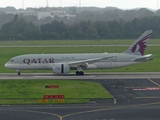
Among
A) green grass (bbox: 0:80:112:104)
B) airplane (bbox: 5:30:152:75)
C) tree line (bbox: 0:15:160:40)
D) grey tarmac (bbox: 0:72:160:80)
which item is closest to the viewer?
green grass (bbox: 0:80:112:104)

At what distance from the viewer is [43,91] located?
136 ft

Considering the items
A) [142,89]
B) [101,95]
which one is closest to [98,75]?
[142,89]

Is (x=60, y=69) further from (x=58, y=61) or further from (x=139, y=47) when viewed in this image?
(x=139, y=47)

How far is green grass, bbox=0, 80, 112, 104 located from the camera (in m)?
37.1

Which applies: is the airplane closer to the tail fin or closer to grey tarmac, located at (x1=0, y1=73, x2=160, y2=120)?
the tail fin

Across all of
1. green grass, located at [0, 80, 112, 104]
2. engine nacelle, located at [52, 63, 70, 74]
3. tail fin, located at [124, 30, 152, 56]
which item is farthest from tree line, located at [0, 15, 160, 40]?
green grass, located at [0, 80, 112, 104]

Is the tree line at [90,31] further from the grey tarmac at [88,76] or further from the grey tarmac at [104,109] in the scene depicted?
the grey tarmac at [104,109]

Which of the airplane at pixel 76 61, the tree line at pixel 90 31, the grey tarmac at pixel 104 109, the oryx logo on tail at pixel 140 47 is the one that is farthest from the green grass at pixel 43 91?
the tree line at pixel 90 31

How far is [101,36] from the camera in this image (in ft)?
479

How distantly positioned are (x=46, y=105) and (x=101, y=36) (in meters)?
113

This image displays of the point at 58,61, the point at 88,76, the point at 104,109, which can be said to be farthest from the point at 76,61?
the point at 104,109

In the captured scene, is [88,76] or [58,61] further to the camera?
[58,61]

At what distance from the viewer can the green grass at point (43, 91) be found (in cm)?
3712

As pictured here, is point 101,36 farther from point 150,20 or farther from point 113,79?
point 113,79
